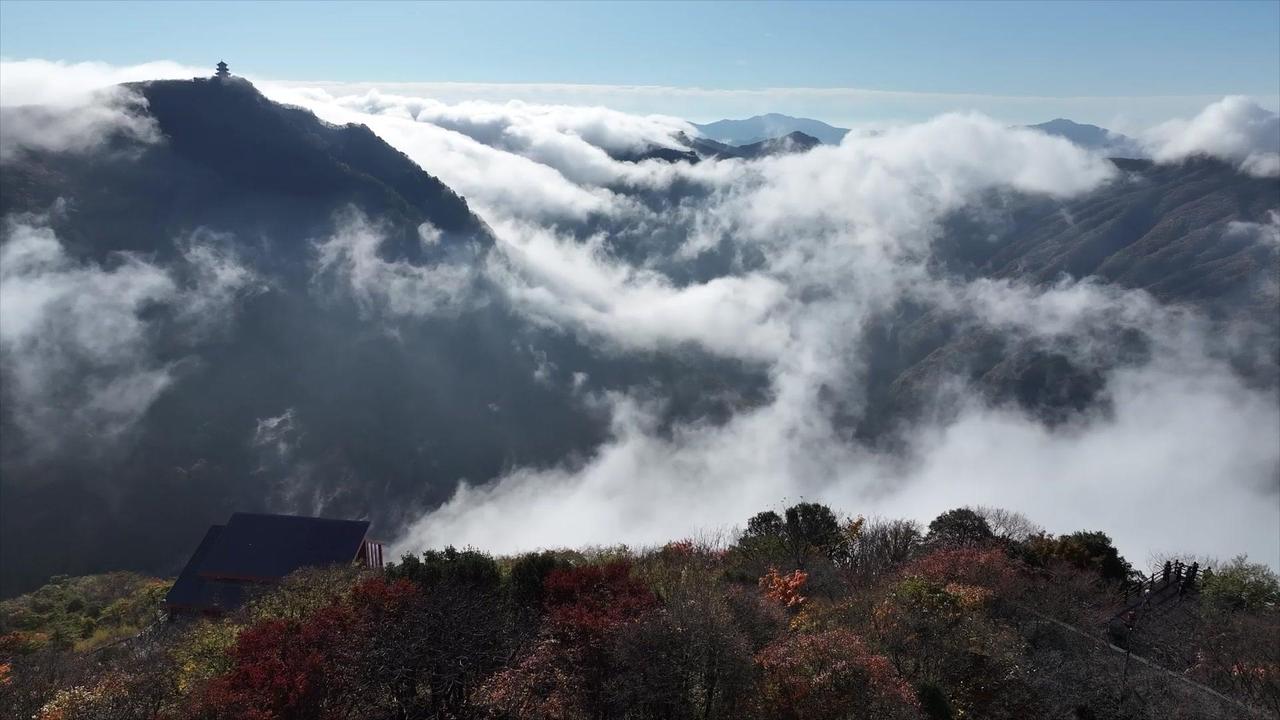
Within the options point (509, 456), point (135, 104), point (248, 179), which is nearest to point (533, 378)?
point (509, 456)

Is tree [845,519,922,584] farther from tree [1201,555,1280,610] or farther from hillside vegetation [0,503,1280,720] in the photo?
tree [1201,555,1280,610]

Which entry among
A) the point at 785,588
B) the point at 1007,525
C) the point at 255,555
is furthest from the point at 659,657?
the point at 1007,525

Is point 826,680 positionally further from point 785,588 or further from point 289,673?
point 785,588

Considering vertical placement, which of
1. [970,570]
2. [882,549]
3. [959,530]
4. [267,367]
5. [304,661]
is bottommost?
[304,661]

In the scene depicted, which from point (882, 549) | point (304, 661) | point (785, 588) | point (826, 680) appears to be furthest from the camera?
point (882, 549)

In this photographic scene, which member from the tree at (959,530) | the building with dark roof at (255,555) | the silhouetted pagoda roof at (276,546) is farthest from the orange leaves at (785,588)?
the silhouetted pagoda roof at (276,546)

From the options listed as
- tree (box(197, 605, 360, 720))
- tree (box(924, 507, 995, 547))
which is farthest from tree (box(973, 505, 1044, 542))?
tree (box(197, 605, 360, 720))
